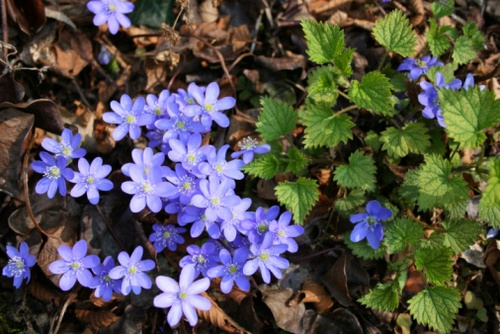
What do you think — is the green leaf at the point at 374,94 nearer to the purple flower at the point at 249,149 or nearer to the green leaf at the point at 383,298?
the purple flower at the point at 249,149

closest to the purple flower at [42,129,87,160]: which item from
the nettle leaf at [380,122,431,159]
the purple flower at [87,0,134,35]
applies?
the purple flower at [87,0,134,35]

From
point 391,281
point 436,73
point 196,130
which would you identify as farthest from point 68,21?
point 391,281

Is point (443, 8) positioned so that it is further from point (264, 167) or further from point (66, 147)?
point (66, 147)

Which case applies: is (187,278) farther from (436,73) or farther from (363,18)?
(363,18)

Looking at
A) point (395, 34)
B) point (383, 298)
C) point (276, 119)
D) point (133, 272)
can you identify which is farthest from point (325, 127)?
point (133, 272)

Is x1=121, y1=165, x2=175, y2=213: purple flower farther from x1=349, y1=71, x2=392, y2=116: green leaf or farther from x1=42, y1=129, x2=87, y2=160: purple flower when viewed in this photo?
x1=349, y1=71, x2=392, y2=116: green leaf

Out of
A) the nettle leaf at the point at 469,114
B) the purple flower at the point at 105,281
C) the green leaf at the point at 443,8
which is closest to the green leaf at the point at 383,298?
the nettle leaf at the point at 469,114
